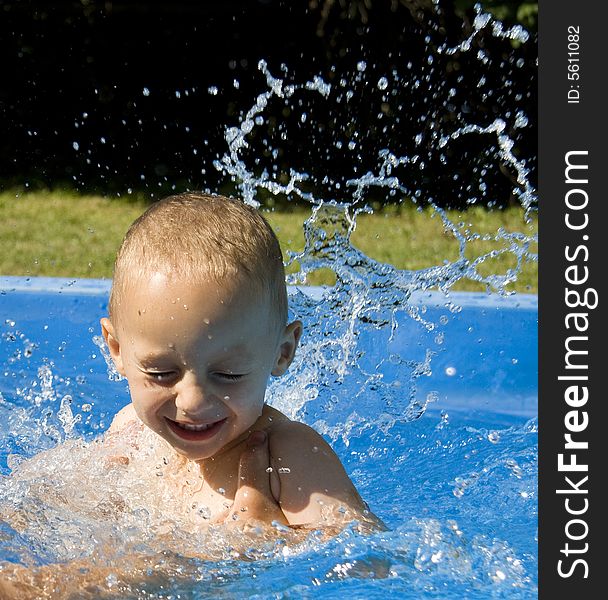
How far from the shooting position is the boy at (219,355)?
6.87 ft

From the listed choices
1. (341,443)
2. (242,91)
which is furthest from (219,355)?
(242,91)

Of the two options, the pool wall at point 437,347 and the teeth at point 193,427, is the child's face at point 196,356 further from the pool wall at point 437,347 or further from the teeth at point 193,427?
the pool wall at point 437,347

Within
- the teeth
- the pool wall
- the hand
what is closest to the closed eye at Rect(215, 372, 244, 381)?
the teeth

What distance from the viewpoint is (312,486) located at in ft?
7.46

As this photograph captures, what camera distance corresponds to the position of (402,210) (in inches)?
288

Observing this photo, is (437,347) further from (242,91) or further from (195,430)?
(242,91)

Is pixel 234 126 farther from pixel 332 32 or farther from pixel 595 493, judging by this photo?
pixel 595 493

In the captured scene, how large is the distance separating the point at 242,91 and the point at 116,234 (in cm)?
217

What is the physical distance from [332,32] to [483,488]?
547 cm

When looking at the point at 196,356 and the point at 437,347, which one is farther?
the point at 437,347

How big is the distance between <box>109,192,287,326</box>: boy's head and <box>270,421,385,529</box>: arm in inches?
11.4

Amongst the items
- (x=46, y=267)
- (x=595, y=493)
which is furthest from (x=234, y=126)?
(x=595, y=493)

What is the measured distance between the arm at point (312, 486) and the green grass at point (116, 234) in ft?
10.2

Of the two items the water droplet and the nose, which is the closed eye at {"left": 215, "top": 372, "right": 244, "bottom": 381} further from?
the water droplet
